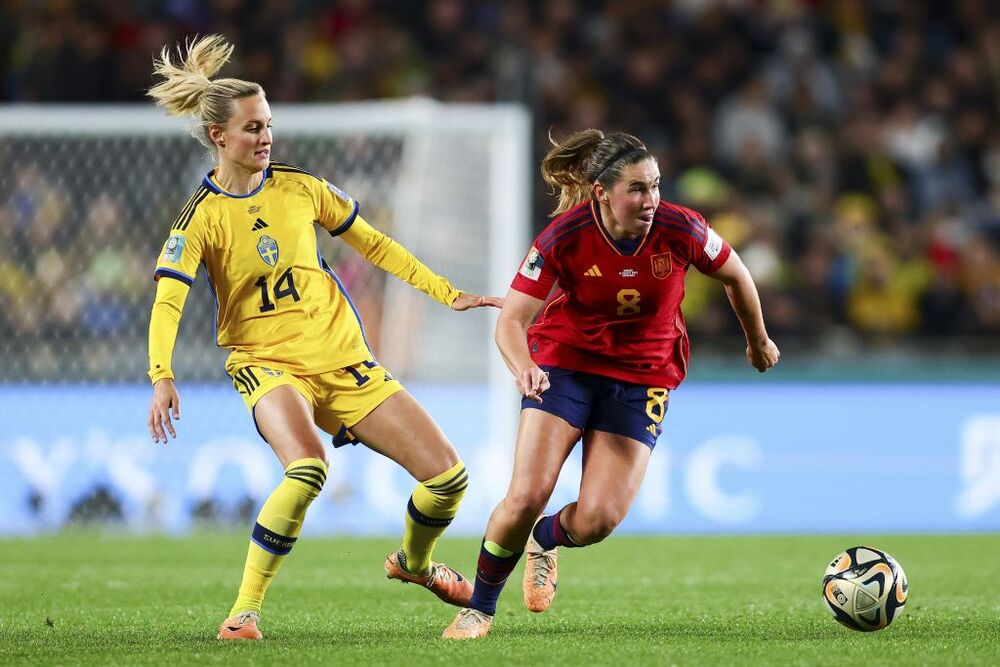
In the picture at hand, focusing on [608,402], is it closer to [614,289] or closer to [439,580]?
[614,289]

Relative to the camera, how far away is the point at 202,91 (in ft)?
20.4

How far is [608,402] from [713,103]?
974 cm

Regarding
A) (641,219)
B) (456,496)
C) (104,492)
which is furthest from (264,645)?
(104,492)

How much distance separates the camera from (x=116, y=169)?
12469 millimetres

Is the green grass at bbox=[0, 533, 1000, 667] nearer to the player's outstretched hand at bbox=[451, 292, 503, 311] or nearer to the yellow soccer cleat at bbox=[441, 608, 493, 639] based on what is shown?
the yellow soccer cleat at bbox=[441, 608, 493, 639]

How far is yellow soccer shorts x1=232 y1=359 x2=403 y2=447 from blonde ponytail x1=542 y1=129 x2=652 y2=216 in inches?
42.8

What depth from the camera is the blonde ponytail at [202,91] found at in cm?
614

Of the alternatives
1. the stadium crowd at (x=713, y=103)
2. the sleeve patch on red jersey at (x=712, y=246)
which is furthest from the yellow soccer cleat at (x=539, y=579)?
the stadium crowd at (x=713, y=103)

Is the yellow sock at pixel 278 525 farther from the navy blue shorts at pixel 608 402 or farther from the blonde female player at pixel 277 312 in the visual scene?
the navy blue shorts at pixel 608 402

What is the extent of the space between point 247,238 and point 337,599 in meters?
2.18

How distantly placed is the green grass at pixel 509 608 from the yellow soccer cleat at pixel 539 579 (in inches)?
3.4

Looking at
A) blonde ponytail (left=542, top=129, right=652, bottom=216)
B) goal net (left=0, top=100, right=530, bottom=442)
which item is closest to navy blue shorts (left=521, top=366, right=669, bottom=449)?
blonde ponytail (left=542, top=129, right=652, bottom=216)

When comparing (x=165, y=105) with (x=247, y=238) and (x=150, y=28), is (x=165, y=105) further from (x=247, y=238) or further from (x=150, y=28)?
(x=150, y=28)

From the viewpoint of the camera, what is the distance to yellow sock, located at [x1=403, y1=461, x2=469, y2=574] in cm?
623
